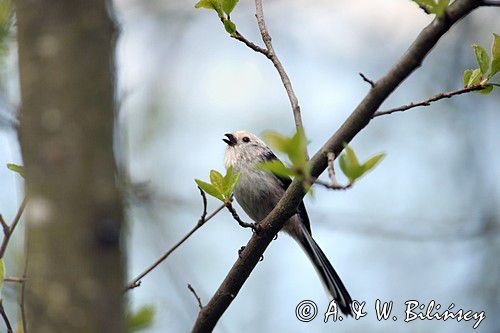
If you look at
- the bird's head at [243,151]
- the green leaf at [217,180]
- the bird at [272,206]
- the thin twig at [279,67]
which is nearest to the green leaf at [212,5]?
the thin twig at [279,67]

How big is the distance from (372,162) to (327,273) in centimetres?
317

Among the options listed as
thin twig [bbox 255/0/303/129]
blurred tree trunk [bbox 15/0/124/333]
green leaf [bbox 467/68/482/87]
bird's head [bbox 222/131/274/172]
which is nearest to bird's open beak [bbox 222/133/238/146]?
bird's head [bbox 222/131/274/172]

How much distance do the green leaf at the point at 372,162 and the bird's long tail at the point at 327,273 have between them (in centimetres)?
294

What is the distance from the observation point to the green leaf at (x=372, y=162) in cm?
229

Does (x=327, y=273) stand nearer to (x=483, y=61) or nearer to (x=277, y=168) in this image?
(x=483, y=61)

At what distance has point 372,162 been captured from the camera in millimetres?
2324

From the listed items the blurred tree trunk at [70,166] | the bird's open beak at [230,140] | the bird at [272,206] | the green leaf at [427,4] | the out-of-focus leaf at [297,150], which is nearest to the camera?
the blurred tree trunk at [70,166]

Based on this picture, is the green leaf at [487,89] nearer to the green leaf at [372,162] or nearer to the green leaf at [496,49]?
the green leaf at [496,49]

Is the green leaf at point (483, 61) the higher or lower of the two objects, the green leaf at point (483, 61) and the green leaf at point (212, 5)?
the higher

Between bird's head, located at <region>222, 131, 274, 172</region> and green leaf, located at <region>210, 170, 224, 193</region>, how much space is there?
8.55 ft

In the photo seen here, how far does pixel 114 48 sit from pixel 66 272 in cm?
70

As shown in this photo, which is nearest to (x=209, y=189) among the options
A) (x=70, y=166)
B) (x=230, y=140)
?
(x=70, y=166)

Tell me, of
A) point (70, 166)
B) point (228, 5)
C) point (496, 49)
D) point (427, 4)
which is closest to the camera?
point (70, 166)

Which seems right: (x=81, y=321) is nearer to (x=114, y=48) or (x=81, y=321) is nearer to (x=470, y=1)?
(x=114, y=48)
